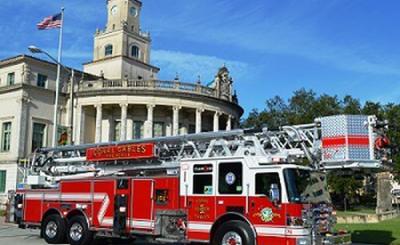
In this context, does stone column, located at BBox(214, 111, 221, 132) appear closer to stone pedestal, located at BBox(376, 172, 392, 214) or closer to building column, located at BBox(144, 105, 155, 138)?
building column, located at BBox(144, 105, 155, 138)

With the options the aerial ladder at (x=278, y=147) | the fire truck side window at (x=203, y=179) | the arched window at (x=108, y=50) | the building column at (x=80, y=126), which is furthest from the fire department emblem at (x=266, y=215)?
the arched window at (x=108, y=50)

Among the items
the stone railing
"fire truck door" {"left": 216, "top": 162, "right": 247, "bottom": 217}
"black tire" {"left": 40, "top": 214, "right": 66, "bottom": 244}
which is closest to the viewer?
"fire truck door" {"left": 216, "top": 162, "right": 247, "bottom": 217}

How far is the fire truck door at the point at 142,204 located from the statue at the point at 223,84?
4095 cm

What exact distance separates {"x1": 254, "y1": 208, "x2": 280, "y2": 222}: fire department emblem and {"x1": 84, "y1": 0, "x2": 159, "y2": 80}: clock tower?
48.1m

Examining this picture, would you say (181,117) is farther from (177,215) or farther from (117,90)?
(177,215)

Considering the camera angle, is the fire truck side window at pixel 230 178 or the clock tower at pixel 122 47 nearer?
the fire truck side window at pixel 230 178

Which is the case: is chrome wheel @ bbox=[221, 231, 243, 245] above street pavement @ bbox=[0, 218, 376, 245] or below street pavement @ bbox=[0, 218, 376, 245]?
above

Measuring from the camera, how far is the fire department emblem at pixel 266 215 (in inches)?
519

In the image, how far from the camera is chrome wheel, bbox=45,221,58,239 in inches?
720

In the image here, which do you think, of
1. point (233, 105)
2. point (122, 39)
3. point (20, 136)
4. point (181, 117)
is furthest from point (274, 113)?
point (20, 136)

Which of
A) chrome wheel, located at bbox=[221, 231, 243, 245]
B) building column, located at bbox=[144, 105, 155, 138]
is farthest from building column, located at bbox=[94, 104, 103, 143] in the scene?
chrome wheel, located at bbox=[221, 231, 243, 245]

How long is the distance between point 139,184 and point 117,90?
117 ft

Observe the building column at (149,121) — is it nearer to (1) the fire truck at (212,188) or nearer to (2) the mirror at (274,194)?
(1) the fire truck at (212,188)

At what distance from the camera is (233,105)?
193 feet
